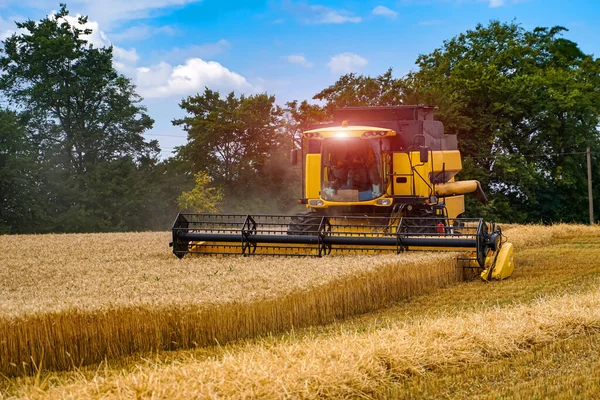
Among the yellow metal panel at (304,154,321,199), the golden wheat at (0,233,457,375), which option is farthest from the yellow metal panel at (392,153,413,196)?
the golden wheat at (0,233,457,375)

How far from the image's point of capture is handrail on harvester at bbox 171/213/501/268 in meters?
11.4

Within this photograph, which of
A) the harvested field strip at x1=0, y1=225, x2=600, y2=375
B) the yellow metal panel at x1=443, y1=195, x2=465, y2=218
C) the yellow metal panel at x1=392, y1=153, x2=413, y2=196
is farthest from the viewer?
the yellow metal panel at x1=443, y1=195, x2=465, y2=218

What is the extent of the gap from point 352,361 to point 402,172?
8633 millimetres

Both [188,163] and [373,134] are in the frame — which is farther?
[188,163]

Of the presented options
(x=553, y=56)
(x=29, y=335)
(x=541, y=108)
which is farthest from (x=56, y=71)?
(x=29, y=335)

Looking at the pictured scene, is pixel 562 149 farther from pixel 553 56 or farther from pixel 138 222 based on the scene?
pixel 138 222

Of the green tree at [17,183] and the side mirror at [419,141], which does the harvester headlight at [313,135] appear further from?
the green tree at [17,183]

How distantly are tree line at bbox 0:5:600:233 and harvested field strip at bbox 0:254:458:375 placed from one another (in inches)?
956

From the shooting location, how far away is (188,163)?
3891 cm

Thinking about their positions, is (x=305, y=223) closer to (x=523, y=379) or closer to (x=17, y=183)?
(x=523, y=379)

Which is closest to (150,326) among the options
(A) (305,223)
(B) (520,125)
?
(A) (305,223)

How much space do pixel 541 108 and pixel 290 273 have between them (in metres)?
27.9

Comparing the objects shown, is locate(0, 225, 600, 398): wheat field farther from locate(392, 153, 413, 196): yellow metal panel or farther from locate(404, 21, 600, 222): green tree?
locate(404, 21, 600, 222): green tree

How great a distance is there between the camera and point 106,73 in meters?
35.1
